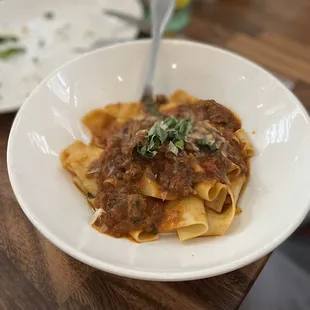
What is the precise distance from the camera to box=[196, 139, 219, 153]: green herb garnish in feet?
5.13

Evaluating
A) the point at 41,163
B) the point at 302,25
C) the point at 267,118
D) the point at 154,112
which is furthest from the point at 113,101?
the point at 302,25

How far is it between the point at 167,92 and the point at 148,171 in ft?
1.88

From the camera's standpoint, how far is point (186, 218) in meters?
1.43

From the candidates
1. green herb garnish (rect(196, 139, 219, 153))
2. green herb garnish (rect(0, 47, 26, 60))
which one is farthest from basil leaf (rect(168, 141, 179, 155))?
green herb garnish (rect(0, 47, 26, 60))

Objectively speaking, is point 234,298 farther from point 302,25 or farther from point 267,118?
point 302,25

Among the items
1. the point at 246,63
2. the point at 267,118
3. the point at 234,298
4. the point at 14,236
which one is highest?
the point at 246,63

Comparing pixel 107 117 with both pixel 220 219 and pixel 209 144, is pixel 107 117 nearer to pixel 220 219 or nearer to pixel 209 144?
pixel 209 144

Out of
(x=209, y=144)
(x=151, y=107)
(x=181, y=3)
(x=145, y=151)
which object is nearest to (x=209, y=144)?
(x=209, y=144)

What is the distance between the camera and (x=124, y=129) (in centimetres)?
173

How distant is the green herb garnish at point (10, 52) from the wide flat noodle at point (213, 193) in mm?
1470

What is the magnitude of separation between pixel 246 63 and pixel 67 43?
114 centimetres

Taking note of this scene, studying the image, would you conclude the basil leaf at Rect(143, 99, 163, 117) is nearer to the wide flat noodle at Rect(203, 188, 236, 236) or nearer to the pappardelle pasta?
the pappardelle pasta

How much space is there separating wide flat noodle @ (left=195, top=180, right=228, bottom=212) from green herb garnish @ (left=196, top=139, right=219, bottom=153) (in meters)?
0.13

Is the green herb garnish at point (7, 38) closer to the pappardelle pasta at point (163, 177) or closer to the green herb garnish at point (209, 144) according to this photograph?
the pappardelle pasta at point (163, 177)
